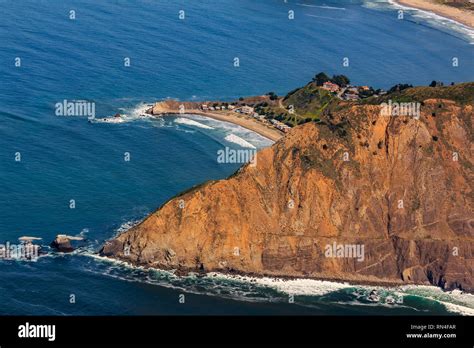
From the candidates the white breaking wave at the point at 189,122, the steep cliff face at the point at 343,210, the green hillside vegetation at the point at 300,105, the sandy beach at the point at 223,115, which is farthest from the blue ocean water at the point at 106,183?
the green hillside vegetation at the point at 300,105

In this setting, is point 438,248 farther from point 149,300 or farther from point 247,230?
point 149,300

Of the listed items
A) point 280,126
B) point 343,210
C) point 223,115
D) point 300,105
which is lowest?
point 343,210

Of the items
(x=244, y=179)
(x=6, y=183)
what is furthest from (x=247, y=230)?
(x=6, y=183)
